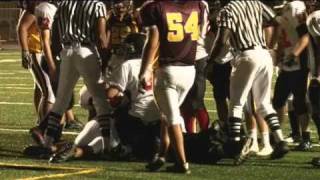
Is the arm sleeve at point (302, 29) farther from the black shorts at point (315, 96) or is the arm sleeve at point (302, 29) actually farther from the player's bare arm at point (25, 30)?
the player's bare arm at point (25, 30)

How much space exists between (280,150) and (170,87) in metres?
1.41

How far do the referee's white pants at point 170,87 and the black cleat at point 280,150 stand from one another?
4.01 feet

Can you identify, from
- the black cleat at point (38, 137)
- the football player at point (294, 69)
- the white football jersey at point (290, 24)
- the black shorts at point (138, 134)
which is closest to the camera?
the black shorts at point (138, 134)

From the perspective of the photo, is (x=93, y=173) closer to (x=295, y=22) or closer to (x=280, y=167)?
(x=280, y=167)

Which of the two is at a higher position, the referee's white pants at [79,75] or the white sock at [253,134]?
the referee's white pants at [79,75]

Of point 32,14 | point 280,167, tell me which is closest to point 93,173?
point 280,167

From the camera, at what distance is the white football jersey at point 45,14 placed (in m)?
8.61

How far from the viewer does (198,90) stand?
9.09 meters

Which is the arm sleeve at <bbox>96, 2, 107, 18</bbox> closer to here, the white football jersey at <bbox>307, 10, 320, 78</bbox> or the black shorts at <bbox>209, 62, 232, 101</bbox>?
the black shorts at <bbox>209, 62, 232, 101</bbox>

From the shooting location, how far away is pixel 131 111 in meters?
8.30

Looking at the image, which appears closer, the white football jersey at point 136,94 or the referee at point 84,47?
the referee at point 84,47

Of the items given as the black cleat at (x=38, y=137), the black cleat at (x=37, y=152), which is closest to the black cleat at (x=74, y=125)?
the black cleat at (x=38, y=137)

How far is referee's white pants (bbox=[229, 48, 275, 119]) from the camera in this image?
787cm

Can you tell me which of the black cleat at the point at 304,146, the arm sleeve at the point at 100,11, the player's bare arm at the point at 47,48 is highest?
the arm sleeve at the point at 100,11
